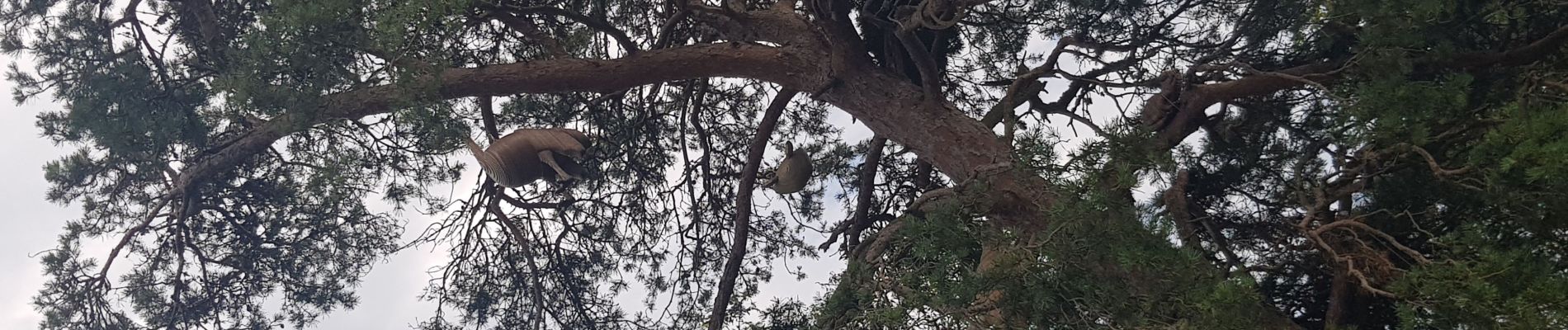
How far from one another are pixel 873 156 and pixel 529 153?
1.64 metres

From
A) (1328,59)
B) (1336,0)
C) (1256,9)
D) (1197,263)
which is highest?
(1256,9)

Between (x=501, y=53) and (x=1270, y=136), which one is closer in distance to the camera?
(x=1270, y=136)

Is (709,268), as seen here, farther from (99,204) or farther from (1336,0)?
(1336,0)

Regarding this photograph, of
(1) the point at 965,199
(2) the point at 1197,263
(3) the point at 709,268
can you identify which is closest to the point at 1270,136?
(1) the point at 965,199

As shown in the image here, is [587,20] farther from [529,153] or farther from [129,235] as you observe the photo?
[129,235]

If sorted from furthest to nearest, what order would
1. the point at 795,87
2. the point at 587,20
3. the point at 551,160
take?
1. the point at 795,87
2. the point at 551,160
3. the point at 587,20

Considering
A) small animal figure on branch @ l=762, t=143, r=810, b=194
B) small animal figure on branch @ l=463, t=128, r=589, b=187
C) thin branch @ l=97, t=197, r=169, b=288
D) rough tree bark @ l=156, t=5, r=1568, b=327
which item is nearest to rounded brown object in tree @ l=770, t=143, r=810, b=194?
small animal figure on branch @ l=762, t=143, r=810, b=194

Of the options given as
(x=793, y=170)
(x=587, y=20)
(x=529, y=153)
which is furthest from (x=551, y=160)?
(x=793, y=170)

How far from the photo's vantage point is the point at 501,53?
4895mm

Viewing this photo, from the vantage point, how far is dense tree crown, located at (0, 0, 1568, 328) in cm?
213

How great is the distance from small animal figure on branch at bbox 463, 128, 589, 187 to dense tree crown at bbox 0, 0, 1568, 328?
22 centimetres

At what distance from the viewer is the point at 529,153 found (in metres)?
4.16

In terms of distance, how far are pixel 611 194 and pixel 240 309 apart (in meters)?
1.81

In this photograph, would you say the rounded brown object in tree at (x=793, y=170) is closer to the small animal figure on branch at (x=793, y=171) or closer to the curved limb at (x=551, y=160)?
the small animal figure on branch at (x=793, y=171)
